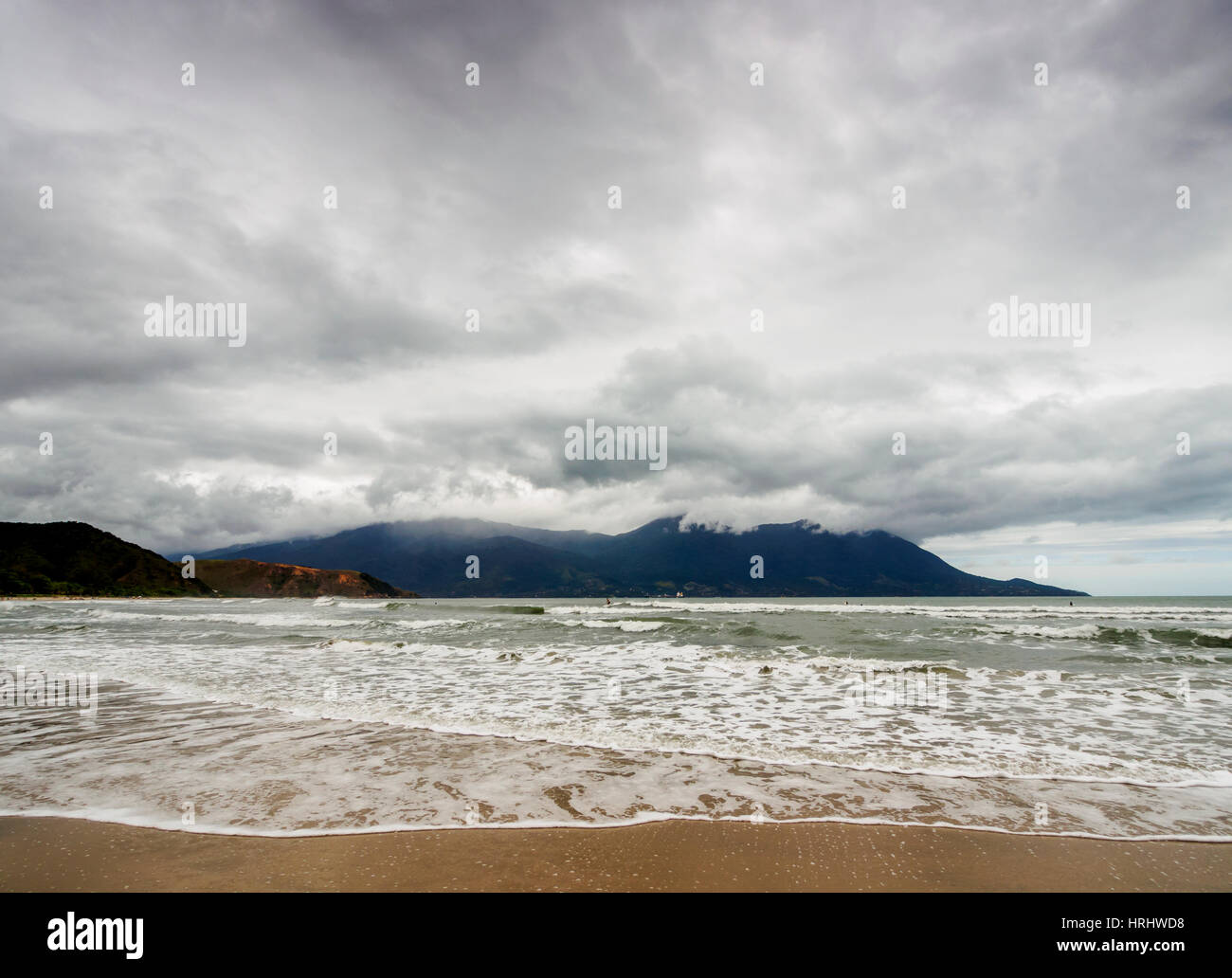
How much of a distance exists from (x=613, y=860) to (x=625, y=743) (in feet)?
13.4

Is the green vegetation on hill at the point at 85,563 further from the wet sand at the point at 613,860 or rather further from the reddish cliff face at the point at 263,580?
the wet sand at the point at 613,860

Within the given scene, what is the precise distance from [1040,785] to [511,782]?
617cm

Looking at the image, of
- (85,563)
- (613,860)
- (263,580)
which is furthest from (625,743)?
(263,580)

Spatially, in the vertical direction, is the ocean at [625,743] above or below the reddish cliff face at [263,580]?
above

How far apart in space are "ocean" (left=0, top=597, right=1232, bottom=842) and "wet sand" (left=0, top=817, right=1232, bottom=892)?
1.04 ft

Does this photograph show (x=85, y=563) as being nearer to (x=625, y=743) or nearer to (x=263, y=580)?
(x=263, y=580)

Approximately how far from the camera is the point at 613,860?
4.66 meters

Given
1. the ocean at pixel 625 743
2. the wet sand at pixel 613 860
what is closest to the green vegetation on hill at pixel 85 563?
the ocean at pixel 625 743

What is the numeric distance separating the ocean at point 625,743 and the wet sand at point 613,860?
0.32 metres

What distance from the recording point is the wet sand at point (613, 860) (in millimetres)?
4297
